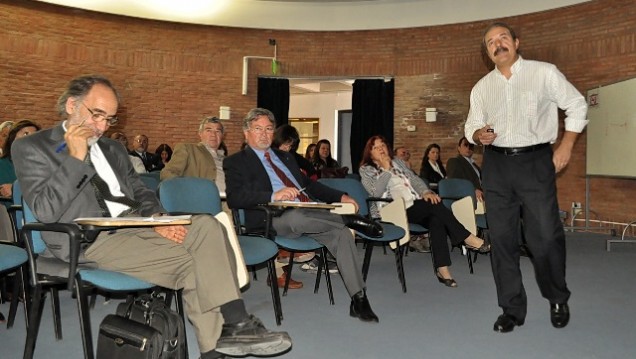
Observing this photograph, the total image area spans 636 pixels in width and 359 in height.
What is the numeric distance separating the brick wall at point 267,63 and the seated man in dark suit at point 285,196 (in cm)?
589

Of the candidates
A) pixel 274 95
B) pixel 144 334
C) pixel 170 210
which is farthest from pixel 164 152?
pixel 144 334

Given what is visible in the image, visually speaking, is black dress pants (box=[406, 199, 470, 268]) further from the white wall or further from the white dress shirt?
the white wall

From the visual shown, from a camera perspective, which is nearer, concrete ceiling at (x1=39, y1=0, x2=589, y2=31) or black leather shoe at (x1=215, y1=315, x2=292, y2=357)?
black leather shoe at (x1=215, y1=315, x2=292, y2=357)

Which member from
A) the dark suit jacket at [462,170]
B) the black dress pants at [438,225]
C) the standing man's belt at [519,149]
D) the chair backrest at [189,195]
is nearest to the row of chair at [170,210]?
the chair backrest at [189,195]

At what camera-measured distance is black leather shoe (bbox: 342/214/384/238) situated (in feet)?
11.7

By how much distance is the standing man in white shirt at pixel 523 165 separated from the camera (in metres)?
3.17

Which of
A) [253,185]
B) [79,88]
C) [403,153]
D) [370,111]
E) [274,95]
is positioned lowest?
[253,185]

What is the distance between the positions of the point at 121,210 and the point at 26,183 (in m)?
0.42

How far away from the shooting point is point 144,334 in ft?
6.81

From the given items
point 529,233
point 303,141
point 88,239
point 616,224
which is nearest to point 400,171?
A: point 529,233

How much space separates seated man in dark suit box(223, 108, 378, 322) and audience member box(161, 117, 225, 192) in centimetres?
108

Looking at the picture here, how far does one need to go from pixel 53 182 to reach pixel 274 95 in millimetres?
8313

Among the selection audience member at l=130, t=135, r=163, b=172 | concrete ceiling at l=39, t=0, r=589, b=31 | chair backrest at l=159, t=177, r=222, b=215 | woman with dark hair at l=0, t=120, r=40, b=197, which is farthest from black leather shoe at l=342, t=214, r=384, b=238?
concrete ceiling at l=39, t=0, r=589, b=31

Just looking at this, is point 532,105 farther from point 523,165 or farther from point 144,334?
point 144,334
